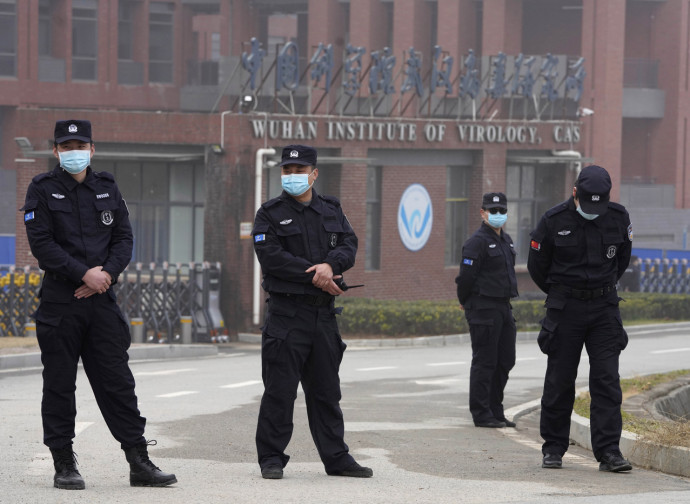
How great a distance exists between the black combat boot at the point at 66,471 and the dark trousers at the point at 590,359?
11.0ft

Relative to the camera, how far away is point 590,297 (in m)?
9.08

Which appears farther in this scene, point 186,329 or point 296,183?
point 186,329

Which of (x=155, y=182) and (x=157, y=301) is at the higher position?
(x=155, y=182)

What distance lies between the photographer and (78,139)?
25.2 feet

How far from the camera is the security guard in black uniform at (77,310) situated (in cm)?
755

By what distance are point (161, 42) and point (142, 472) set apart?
177 feet

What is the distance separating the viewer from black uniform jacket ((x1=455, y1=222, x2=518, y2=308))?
12.2 m

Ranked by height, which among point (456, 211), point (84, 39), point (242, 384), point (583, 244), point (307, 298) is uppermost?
point (84, 39)

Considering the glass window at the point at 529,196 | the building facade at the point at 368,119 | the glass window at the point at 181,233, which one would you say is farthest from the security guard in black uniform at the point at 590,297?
the glass window at the point at 529,196

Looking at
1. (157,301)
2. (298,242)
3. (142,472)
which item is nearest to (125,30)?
(157,301)

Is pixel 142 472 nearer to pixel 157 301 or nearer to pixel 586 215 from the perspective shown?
pixel 586 215

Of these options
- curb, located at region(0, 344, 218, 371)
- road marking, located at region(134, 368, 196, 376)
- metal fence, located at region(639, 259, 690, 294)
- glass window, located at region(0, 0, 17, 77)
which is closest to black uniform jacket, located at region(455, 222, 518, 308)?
road marking, located at region(134, 368, 196, 376)

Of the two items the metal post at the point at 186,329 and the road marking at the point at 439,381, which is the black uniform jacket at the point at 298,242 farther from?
the metal post at the point at 186,329

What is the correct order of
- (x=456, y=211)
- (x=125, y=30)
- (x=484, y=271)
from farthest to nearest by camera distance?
(x=125, y=30) < (x=456, y=211) < (x=484, y=271)
